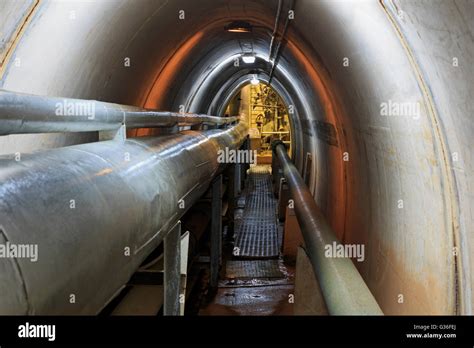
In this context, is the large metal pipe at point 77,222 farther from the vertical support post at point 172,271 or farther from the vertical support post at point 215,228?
the vertical support post at point 215,228

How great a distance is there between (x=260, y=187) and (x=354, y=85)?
1042 centimetres

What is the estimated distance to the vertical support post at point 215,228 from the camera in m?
5.43

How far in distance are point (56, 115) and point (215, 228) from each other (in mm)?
4102

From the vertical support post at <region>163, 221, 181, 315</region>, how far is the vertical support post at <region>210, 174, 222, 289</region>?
2.77m

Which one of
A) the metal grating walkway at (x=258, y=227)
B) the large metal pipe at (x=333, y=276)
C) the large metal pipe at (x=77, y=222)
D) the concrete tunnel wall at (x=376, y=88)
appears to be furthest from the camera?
the metal grating walkway at (x=258, y=227)

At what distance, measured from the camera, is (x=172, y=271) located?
253cm

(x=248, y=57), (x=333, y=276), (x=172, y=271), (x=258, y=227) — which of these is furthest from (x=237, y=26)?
(x=172, y=271)

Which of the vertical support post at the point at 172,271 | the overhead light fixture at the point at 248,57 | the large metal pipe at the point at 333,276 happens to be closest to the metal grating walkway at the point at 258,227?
the large metal pipe at the point at 333,276

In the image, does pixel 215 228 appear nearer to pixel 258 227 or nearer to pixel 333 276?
pixel 333 276

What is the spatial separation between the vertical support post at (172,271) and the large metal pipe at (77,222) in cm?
41

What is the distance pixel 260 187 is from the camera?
13.5 metres

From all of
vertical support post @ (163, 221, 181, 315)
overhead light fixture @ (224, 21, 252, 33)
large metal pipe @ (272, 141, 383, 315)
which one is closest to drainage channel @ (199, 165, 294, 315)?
large metal pipe @ (272, 141, 383, 315)
